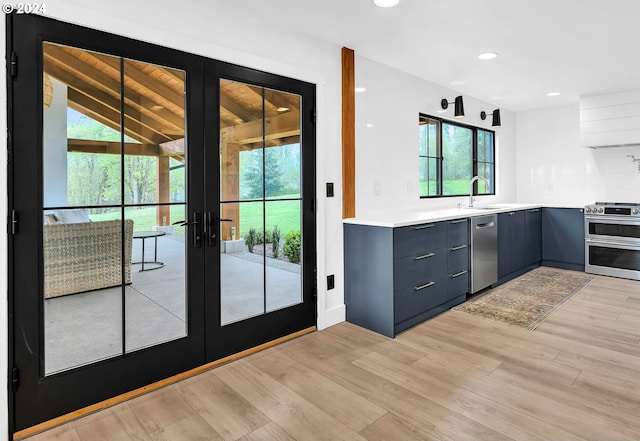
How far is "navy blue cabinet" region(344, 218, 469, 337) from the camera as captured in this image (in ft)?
9.79

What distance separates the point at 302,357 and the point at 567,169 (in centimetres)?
500

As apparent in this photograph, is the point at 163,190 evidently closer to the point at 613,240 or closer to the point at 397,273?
the point at 397,273

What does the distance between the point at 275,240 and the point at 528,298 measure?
271 cm

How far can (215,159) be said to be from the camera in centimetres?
247

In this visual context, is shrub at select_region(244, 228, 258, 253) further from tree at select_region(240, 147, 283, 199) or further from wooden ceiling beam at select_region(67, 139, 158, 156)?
wooden ceiling beam at select_region(67, 139, 158, 156)

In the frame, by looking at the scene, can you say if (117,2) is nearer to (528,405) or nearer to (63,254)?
(63,254)

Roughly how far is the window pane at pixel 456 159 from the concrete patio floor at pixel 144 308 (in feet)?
9.41

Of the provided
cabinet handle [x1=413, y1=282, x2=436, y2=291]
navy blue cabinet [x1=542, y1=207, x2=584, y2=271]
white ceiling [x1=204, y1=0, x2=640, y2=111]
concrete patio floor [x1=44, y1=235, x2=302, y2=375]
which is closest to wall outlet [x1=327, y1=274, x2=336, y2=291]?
concrete patio floor [x1=44, y1=235, x2=302, y2=375]

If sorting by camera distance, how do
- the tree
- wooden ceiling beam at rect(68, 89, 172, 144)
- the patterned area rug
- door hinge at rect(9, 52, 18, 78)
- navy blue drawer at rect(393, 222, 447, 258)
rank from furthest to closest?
the patterned area rug
navy blue drawer at rect(393, 222, 447, 258)
the tree
wooden ceiling beam at rect(68, 89, 172, 144)
door hinge at rect(9, 52, 18, 78)

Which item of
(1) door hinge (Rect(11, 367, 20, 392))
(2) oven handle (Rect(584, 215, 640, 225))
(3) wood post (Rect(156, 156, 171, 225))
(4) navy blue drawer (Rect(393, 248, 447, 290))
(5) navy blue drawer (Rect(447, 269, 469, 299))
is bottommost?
(1) door hinge (Rect(11, 367, 20, 392))

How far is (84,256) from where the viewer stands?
2.04 metres

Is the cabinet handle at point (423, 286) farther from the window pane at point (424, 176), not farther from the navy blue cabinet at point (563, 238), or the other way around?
the navy blue cabinet at point (563, 238)

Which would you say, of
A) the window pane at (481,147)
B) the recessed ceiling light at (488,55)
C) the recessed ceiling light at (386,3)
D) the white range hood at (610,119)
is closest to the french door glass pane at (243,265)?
the recessed ceiling light at (386,3)

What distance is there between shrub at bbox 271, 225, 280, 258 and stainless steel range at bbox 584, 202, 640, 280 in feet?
13.7
